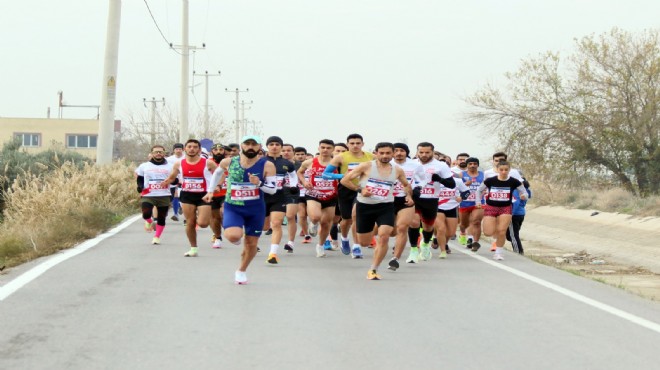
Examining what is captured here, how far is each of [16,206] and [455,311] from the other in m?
15.4

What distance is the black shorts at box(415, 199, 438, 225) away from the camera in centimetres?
1636

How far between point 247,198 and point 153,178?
6.75 meters

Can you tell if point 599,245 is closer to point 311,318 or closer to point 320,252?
point 320,252

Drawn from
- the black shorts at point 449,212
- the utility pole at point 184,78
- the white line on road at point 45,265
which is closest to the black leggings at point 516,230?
the black shorts at point 449,212

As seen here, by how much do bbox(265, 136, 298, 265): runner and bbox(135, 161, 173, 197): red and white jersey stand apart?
103 inches

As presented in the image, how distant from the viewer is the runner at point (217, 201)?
55.8 ft

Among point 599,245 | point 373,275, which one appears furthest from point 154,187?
point 599,245

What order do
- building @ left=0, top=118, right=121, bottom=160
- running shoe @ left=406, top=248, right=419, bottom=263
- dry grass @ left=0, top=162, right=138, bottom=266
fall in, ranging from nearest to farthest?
running shoe @ left=406, top=248, right=419, bottom=263
dry grass @ left=0, top=162, right=138, bottom=266
building @ left=0, top=118, right=121, bottom=160

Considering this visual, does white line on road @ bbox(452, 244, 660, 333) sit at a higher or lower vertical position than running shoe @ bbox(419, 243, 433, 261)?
lower

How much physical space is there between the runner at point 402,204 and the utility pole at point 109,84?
59.7ft

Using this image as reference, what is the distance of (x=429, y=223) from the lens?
54.1ft

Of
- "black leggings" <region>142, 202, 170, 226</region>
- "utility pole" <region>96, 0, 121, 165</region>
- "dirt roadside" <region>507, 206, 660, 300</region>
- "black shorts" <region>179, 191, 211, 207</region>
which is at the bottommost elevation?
Answer: "dirt roadside" <region>507, 206, 660, 300</region>

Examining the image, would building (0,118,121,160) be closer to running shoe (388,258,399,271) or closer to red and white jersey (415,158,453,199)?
red and white jersey (415,158,453,199)

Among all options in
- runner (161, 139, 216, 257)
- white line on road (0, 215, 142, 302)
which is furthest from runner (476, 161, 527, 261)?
white line on road (0, 215, 142, 302)
